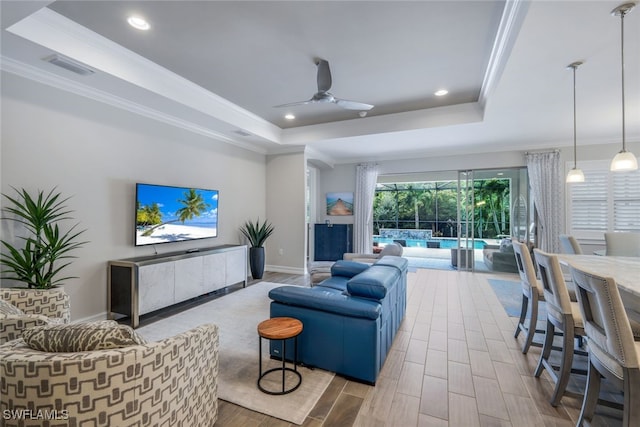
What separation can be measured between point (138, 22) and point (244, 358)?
3.23 meters

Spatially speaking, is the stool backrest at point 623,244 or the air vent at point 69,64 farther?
the stool backrest at point 623,244

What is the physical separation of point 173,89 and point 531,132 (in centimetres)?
586

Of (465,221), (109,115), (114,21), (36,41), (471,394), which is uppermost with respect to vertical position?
(114,21)

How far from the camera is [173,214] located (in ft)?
13.3

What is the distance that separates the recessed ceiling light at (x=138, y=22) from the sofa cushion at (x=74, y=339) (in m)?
2.59

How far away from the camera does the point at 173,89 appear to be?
348 centimetres

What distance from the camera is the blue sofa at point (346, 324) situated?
2074 millimetres

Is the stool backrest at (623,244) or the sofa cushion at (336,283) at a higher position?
the stool backrest at (623,244)

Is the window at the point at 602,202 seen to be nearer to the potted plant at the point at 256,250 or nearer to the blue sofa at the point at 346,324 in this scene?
the blue sofa at the point at 346,324

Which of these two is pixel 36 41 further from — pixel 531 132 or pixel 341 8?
pixel 531 132

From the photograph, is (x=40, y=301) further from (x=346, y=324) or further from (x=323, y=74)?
(x=323, y=74)

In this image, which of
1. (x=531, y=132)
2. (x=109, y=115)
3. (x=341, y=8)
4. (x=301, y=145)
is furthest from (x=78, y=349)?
(x=531, y=132)

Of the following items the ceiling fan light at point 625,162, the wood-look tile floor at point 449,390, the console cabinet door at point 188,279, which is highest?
the ceiling fan light at point 625,162

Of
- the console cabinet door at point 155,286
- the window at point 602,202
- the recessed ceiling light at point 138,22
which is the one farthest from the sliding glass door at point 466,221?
the recessed ceiling light at point 138,22
